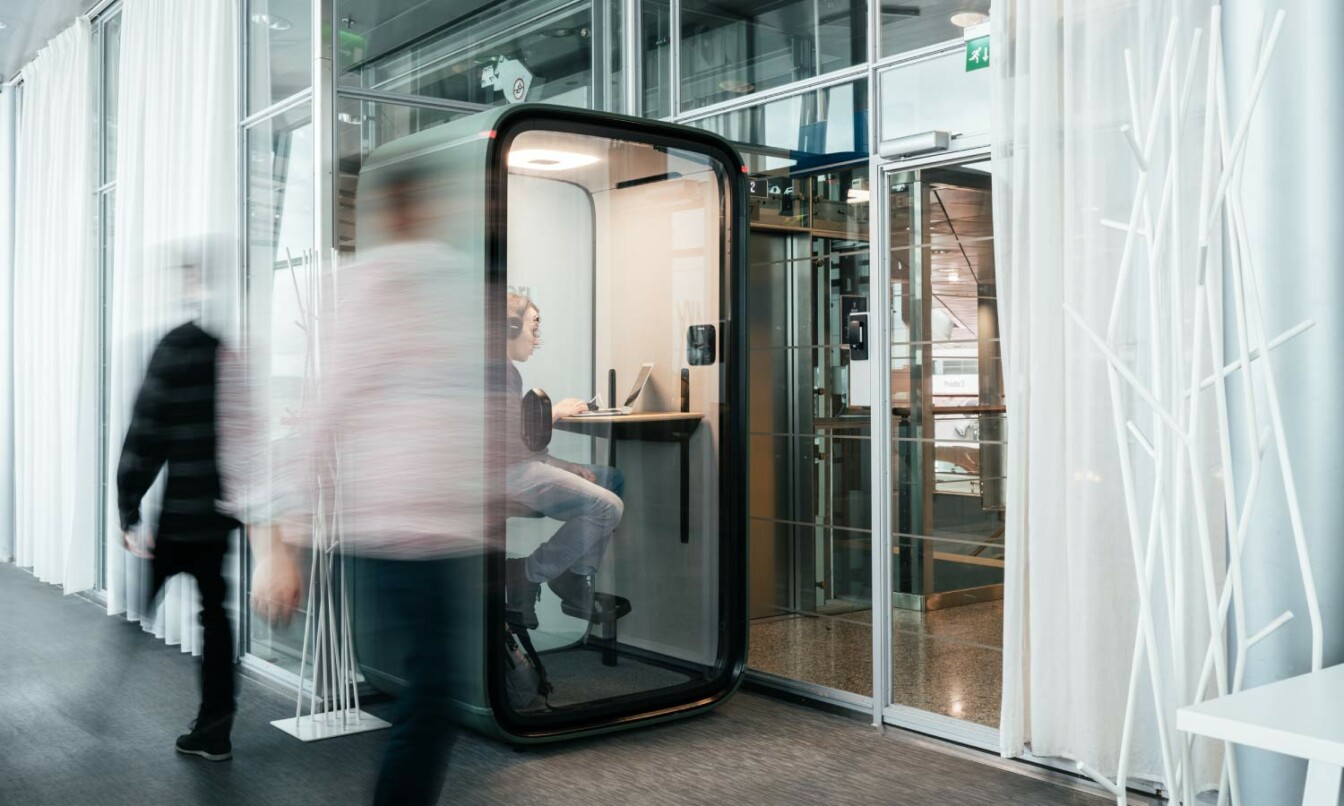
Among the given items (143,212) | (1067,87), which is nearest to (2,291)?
(143,212)

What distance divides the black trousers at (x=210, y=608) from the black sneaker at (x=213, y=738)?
1 centimetres

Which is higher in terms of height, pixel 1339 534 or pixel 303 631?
pixel 1339 534

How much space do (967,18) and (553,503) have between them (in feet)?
7.33

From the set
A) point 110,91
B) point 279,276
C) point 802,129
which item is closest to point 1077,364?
point 802,129

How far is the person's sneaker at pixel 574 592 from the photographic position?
14.8 feet

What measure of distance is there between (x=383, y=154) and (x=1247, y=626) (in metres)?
3.38

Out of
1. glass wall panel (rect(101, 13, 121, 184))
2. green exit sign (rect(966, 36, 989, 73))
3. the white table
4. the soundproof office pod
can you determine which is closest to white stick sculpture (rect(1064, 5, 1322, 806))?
the white table

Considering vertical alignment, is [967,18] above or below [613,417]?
above

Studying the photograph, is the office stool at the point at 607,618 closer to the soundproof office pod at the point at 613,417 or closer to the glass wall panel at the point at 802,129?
the soundproof office pod at the point at 613,417

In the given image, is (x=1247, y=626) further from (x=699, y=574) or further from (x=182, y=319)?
(x=182, y=319)

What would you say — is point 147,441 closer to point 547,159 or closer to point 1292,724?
point 547,159

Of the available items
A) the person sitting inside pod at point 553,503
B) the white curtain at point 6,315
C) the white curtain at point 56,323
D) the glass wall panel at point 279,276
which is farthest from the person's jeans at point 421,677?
the white curtain at point 6,315

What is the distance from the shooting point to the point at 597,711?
13.5ft

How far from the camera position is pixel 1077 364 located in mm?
3506
